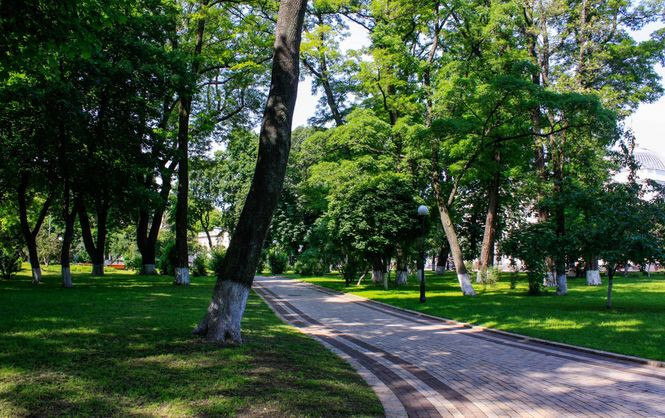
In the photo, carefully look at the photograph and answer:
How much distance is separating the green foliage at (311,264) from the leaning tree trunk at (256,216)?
104 ft

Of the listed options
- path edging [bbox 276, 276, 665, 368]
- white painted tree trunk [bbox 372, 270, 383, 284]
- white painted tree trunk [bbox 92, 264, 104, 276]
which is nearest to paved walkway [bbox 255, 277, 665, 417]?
path edging [bbox 276, 276, 665, 368]

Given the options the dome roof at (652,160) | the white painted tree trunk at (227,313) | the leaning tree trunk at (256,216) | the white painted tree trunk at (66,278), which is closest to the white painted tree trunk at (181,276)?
the white painted tree trunk at (66,278)

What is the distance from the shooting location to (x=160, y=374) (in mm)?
5305

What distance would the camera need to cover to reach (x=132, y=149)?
66.3ft

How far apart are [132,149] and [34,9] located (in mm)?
13902

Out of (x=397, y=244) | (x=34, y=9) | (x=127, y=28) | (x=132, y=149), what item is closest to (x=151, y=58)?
(x=127, y=28)

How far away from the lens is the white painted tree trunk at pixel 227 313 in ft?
23.4

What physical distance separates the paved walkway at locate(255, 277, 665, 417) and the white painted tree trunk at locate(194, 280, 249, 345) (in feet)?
6.91

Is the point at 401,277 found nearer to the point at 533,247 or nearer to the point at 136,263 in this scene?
the point at 533,247

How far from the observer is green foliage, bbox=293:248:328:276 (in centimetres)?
3953

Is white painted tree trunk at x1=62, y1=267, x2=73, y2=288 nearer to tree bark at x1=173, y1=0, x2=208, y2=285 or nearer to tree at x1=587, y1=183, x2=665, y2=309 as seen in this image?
tree bark at x1=173, y1=0, x2=208, y2=285

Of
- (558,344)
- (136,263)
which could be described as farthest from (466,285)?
(136,263)

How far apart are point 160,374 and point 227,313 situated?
1952mm

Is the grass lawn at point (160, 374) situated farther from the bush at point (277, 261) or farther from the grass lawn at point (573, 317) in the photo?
the bush at point (277, 261)
